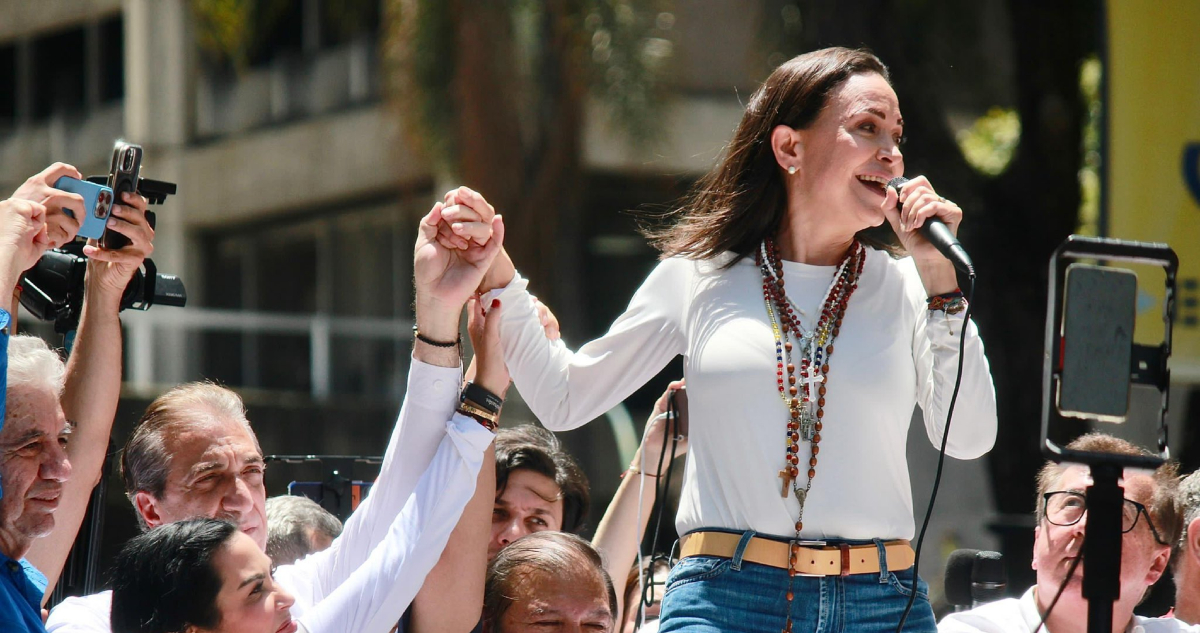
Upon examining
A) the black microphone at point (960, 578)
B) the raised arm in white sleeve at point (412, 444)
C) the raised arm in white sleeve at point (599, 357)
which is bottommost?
the black microphone at point (960, 578)

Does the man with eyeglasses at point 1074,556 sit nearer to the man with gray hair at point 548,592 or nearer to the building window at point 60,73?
the man with gray hair at point 548,592

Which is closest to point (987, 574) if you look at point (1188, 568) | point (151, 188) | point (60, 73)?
point (1188, 568)

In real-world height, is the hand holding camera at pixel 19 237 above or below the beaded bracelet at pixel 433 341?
above

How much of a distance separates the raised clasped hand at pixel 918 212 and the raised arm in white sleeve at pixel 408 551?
99 centimetres

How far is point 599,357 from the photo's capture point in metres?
3.43

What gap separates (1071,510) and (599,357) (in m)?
1.49

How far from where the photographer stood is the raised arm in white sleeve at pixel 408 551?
325cm

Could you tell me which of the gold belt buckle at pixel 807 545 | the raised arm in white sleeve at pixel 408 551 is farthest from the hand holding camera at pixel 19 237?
the gold belt buckle at pixel 807 545

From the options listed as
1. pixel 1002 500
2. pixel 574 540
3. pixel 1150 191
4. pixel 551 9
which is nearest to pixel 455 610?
pixel 574 540

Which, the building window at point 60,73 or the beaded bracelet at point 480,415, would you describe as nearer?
the beaded bracelet at point 480,415

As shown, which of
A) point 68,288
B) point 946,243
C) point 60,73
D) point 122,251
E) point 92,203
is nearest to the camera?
point 946,243

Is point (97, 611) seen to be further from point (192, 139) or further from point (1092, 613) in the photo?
point (192, 139)

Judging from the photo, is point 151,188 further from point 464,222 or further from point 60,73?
point 60,73

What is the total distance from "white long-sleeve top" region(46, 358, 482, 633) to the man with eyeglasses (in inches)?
56.1
